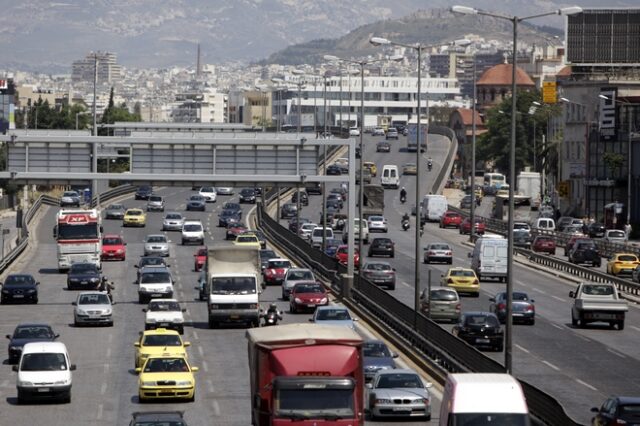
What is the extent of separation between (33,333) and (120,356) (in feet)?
11.3

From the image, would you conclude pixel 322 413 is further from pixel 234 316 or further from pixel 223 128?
pixel 223 128

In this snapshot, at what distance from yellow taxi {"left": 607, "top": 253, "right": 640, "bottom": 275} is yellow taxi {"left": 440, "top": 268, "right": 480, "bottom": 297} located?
13963 mm

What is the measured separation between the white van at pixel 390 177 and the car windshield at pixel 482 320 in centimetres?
10024

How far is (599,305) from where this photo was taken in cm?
6419

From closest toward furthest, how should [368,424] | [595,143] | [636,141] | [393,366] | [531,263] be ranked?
1. [368,424]
2. [393,366]
3. [531,263]
4. [636,141]
5. [595,143]

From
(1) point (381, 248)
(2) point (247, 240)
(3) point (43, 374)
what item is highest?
(2) point (247, 240)

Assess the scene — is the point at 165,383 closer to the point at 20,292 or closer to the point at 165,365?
the point at 165,365

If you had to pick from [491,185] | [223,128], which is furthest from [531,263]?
[491,185]

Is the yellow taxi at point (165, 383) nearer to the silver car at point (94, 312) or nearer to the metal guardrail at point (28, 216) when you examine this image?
the silver car at point (94, 312)

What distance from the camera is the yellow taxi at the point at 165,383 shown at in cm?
4328

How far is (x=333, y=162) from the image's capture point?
547 feet

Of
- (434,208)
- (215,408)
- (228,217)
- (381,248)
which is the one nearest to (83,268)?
(381,248)

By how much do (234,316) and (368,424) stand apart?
22245mm

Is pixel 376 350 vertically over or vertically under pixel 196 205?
under
